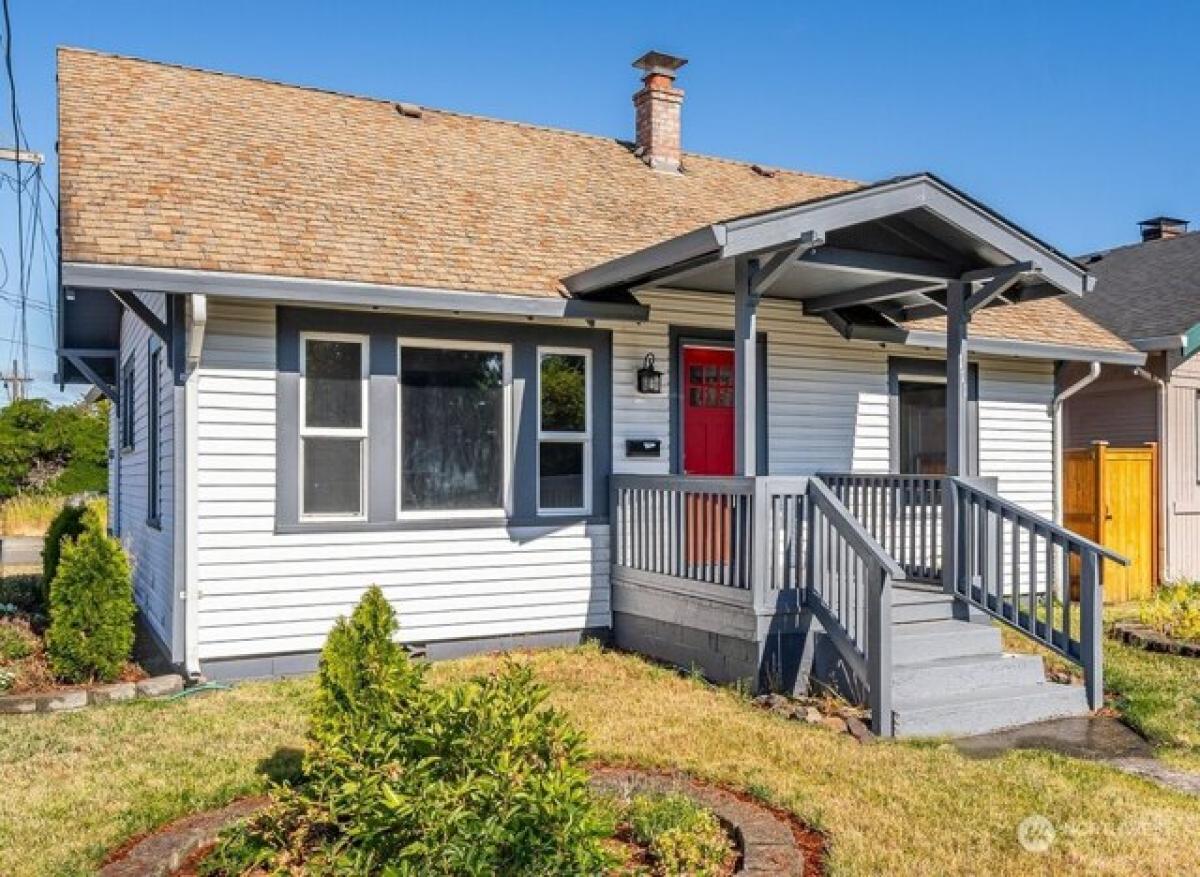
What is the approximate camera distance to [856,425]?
400 inches

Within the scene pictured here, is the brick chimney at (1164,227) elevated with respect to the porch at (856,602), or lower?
elevated

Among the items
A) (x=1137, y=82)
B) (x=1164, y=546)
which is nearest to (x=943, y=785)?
(x=1164, y=546)

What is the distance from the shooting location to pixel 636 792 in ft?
15.0

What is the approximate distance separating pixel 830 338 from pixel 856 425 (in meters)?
0.96

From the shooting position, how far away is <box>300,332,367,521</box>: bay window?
7.54m

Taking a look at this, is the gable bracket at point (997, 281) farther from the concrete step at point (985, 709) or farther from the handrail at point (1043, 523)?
the concrete step at point (985, 709)

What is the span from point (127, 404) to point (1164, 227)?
18083mm

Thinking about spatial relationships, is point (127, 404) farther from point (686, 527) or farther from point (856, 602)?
point (856, 602)

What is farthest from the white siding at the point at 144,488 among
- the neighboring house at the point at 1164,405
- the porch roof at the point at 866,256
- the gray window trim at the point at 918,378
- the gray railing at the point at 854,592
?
the neighboring house at the point at 1164,405

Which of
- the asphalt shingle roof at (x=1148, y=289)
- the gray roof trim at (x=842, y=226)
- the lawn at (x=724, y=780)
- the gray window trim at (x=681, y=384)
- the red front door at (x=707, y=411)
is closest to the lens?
the lawn at (x=724, y=780)

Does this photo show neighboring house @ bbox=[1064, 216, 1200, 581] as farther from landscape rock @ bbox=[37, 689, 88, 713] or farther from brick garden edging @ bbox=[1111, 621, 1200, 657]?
landscape rock @ bbox=[37, 689, 88, 713]

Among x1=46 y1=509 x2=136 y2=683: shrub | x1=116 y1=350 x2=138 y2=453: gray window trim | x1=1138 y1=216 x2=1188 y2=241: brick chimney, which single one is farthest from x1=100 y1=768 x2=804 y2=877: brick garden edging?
x1=1138 y1=216 x2=1188 y2=241: brick chimney

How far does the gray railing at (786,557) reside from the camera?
6.22 metres

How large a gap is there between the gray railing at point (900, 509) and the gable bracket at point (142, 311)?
5.70 meters
